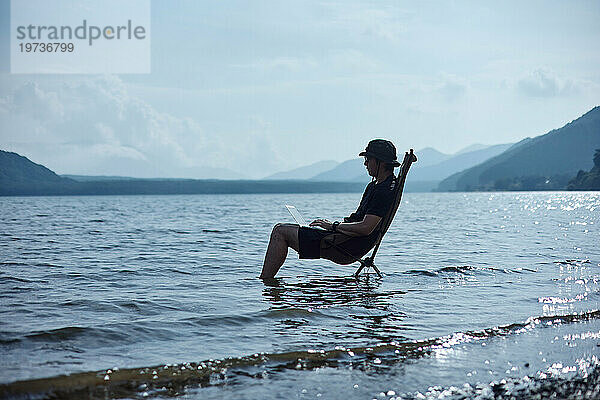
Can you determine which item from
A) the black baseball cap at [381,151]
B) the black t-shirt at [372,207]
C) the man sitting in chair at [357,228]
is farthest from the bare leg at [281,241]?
the black baseball cap at [381,151]

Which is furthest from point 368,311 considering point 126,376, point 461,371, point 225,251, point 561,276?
point 225,251

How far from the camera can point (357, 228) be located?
30.4 ft

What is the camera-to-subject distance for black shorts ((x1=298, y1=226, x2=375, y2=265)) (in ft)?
30.6

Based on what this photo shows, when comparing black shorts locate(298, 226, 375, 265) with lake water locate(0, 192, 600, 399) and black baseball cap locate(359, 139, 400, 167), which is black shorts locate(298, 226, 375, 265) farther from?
black baseball cap locate(359, 139, 400, 167)

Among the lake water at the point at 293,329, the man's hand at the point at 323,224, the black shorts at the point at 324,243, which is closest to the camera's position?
the lake water at the point at 293,329

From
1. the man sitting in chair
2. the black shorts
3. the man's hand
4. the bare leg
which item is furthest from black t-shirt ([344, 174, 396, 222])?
the bare leg

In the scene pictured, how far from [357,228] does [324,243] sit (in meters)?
0.51

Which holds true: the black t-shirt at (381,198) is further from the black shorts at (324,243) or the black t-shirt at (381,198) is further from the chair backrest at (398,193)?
the black shorts at (324,243)

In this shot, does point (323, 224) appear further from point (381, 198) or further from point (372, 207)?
point (381, 198)

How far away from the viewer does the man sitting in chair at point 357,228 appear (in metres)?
9.26

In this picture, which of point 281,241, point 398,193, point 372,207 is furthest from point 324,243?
point 398,193

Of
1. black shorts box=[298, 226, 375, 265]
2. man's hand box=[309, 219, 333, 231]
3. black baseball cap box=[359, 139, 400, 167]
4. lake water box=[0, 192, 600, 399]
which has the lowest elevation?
lake water box=[0, 192, 600, 399]

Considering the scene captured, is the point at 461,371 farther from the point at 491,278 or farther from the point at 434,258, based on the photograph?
the point at 434,258

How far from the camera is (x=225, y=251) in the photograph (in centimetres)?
1628
